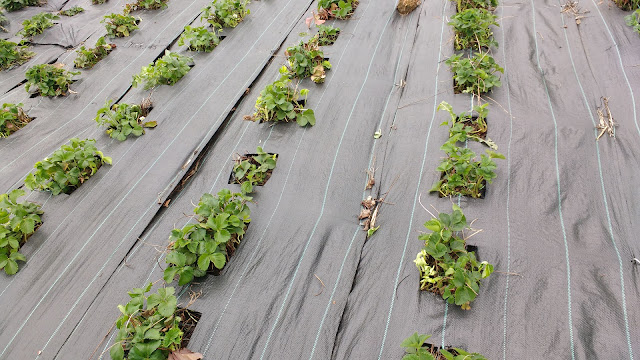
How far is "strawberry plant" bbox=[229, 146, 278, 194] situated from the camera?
290 centimetres

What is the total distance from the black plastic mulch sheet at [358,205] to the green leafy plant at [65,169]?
10 cm

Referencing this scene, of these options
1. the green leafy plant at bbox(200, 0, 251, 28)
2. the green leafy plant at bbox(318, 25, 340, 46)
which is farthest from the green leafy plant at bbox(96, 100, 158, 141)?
the green leafy plant at bbox(318, 25, 340, 46)

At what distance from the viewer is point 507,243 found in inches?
92.6

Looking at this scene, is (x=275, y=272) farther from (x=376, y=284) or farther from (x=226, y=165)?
(x=226, y=165)

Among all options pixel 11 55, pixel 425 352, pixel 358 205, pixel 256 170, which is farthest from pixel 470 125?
pixel 11 55

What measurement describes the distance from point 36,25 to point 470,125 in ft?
18.3

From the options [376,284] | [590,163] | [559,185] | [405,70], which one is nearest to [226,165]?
[376,284]

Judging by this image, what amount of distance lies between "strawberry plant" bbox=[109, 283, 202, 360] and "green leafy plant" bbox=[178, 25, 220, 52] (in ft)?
10.0

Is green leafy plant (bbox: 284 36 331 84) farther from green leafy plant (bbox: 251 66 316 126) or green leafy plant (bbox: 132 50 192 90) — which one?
green leafy plant (bbox: 132 50 192 90)

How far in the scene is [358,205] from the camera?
2.75m

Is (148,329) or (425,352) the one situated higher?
(425,352)

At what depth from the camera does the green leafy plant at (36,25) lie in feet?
16.4

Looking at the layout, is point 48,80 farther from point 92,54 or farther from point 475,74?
point 475,74

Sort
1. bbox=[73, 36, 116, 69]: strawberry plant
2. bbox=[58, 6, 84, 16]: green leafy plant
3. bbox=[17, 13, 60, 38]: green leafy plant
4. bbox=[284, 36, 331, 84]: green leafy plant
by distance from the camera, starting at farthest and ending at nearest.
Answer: bbox=[58, 6, 84, 16]: green leafy plant
bbox=[17, 13, 60, 38]: green leafy plant
bbox=[73, 36, 116, 69]: strawberry plant
bbox=[284, 36, 331, 84]: green leafy plant
